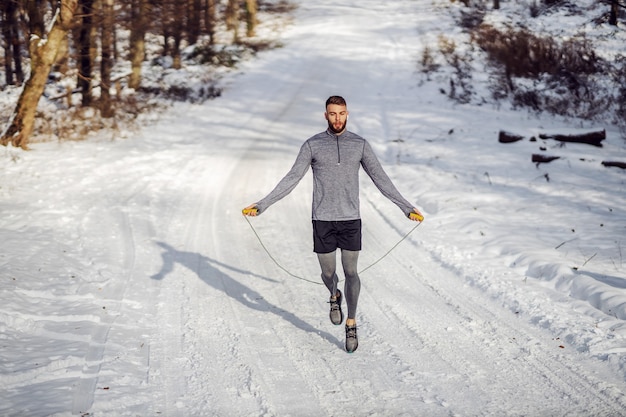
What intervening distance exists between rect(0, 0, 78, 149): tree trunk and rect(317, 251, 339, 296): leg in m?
9.96

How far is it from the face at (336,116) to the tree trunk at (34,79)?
31.9 feet

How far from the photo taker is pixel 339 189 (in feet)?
16.7

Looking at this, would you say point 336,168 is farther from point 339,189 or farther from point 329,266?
point 329,266

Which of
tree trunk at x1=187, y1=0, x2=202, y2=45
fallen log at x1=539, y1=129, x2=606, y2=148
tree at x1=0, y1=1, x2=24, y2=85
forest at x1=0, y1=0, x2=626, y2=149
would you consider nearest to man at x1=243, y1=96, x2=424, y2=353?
fallen log at x1=539, y1=129, x2=606, y2=148

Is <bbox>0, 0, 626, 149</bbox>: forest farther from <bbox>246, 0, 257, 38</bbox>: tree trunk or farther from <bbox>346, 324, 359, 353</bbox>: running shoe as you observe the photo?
<bbox>346, 324, 359, 353</bbox>: running shoe

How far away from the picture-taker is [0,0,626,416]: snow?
432 cm

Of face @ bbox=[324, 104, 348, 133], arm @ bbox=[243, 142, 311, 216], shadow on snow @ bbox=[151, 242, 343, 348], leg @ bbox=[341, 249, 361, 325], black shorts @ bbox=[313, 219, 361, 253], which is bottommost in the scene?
shadow on snow @ bbox=[151, 242, 343, 348]

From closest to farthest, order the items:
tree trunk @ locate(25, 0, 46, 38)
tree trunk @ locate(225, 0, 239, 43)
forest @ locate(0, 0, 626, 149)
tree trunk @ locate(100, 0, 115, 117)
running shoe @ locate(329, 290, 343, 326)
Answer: running shoe @ locate(329, 290, 343, 326) < forest @ locate(0, 0, 626, 149) < tree trunk @ locate(25, 0, 46, 38) < tree trunk @ locate(100, 0, 115, 117) < tree trunk @ locate(225, 0, 239, 43)

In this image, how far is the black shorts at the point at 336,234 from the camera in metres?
5.15

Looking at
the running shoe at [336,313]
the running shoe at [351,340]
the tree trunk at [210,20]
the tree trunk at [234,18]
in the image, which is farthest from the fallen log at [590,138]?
the tree trunk at [234,18]

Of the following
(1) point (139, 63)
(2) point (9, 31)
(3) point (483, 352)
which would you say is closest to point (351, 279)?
(3) point (483, 352)

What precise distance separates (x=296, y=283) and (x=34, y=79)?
30.7 ft

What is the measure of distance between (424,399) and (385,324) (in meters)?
1.53

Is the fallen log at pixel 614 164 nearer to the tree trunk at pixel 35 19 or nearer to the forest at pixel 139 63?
the forest at pixel 139 63
